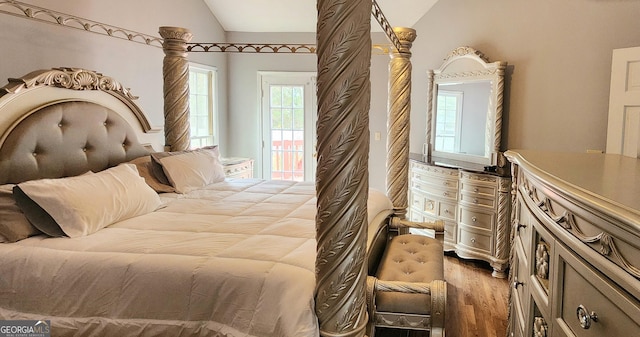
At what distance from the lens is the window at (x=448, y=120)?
4.85 metres

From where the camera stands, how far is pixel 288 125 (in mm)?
6164

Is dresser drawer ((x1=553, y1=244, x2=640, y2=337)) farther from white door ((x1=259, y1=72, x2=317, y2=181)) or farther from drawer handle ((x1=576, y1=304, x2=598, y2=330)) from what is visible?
white door ((x1=259, y1=72, x2=317, y2=181))

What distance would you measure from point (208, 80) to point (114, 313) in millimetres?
4336

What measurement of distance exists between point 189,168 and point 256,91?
2859mm

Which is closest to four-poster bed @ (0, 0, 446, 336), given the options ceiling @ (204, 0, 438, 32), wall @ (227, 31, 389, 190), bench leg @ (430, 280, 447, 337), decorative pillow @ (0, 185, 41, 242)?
bench leg @ (430, 280, 447, 337)

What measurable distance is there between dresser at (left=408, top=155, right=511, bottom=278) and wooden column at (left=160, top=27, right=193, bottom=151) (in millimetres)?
2450

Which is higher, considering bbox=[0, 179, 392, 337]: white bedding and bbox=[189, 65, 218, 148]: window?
bbox=[189, 65, 218, 148]: window

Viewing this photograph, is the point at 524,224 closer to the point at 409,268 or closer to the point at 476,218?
the point at 409,268

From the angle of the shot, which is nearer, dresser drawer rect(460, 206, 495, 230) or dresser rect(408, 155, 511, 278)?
dresser rect(408, 155, 511, 278)

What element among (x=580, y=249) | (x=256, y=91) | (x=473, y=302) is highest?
(x=256, y=91)

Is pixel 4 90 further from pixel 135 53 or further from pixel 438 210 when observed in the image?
pixel 438 210

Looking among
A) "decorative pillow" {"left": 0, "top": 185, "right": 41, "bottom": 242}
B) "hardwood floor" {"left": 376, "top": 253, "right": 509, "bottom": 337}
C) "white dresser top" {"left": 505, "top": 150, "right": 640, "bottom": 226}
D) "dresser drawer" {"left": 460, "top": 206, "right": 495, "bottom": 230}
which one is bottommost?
"hardwood floor" {"left": 376, "top": 253, "right": 509, "bottom": 337}

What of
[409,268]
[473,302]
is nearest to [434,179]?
[473,302]

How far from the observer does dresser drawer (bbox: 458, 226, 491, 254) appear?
4164 mm
